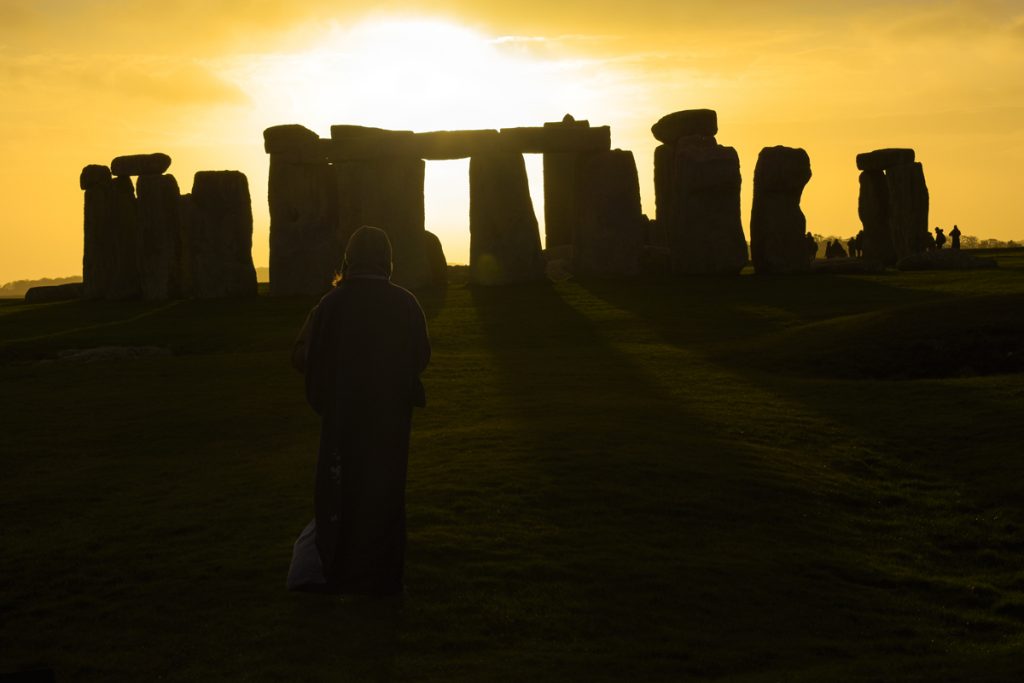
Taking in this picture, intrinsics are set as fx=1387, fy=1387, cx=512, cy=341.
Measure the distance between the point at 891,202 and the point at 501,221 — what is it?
17563 millimetres

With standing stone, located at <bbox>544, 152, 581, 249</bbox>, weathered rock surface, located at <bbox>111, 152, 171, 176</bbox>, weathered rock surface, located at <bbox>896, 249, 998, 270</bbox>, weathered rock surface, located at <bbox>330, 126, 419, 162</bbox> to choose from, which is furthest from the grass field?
standing stone, located at <bbox>544, 152, 581, 249</bbox>

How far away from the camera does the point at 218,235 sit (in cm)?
4194

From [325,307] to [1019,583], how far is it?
6595 mm

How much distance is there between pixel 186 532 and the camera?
1314 cm

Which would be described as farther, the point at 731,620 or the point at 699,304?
the point at 699,304

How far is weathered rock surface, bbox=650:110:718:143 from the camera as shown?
149 ft

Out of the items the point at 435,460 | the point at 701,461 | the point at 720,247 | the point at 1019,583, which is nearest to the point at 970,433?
the point at 701,461

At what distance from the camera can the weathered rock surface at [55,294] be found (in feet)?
157

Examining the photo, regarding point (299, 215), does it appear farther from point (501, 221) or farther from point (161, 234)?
point (501, 221)

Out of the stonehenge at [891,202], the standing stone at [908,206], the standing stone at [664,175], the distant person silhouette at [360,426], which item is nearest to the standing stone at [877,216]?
the stonehenge at [891,202]

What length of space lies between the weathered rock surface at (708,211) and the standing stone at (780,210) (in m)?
0.75

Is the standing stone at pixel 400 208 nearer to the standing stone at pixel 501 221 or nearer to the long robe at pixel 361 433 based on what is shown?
the standing stone at pixel 501 221

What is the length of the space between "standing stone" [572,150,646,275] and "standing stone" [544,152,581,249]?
465 inches

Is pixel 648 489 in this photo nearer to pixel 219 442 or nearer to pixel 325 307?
pixel 325 307
